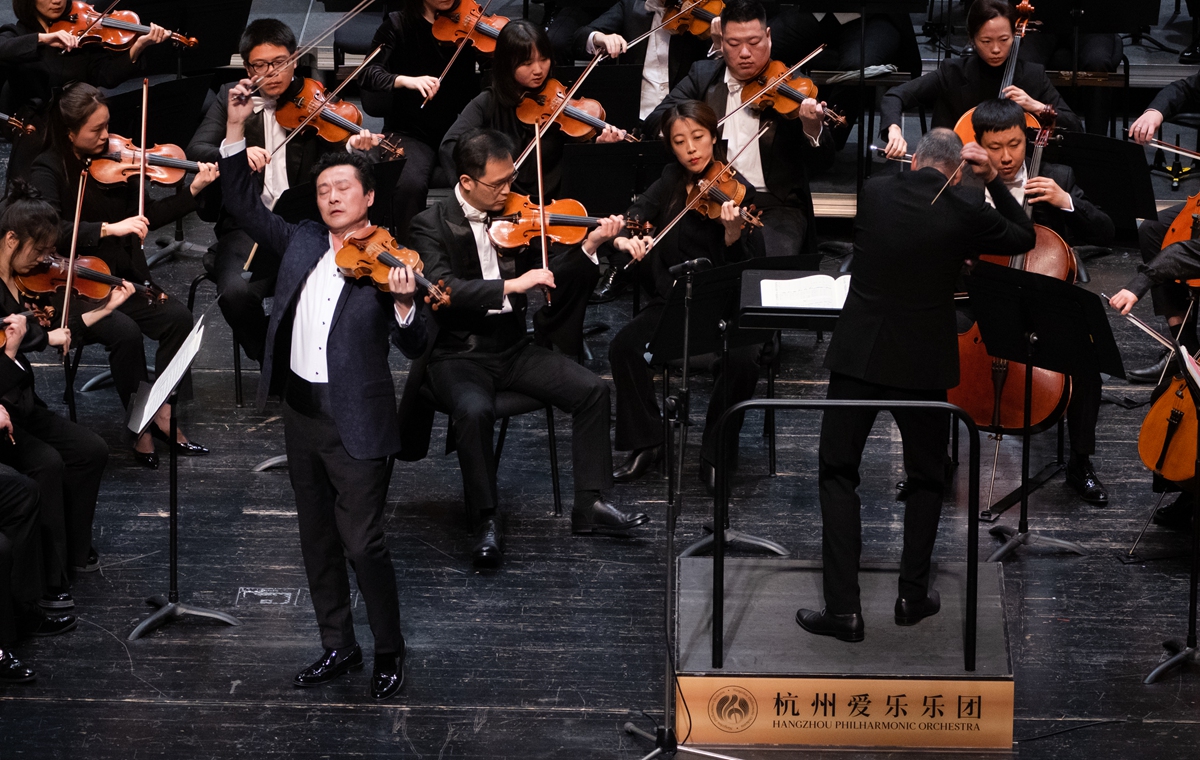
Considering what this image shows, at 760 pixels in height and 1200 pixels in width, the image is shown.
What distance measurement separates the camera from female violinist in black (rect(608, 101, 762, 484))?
15.8 ft

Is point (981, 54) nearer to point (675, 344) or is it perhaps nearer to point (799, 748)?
point (675, 344)

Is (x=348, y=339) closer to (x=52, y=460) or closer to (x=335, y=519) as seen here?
(x=335, y=519)

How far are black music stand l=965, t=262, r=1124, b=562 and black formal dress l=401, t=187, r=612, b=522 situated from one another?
120 cm

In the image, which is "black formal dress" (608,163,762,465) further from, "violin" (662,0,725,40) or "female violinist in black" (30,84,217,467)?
"female violinist in black" (30,84,217,467)

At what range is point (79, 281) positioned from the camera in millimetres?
4828

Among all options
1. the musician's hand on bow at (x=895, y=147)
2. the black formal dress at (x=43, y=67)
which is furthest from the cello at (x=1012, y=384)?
the black formal dress at (x=43, y=67)

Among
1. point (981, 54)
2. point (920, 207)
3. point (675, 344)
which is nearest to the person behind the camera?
point (920, 207)

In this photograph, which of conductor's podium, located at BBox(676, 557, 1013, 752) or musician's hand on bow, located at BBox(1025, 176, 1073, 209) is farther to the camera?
musician's hand on bow, located at BBox(1025, 176, 1073, 209)

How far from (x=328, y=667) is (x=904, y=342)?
171cm

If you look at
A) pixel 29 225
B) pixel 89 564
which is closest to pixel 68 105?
pixel 29 225

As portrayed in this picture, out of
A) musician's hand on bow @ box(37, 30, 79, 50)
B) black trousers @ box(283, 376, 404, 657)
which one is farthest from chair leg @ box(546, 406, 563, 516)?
musician's hand on bow @ box(37, 30, 79, 50)

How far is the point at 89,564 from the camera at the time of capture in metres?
4.43

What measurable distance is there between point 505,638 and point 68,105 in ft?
8.07

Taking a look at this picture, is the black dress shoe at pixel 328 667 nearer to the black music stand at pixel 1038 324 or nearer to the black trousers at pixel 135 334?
the black trousers at pixel 135 334
